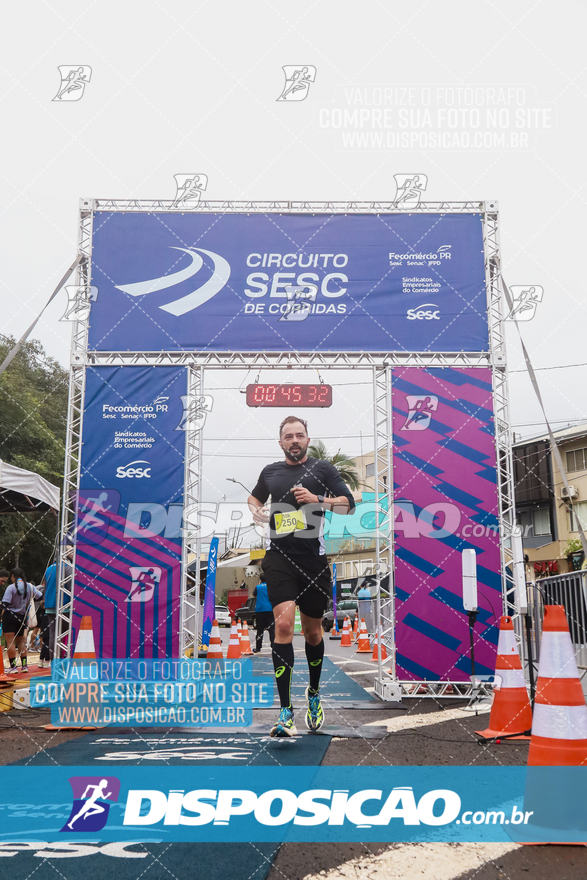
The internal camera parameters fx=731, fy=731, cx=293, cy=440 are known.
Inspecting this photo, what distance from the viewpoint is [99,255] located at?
31.5ft

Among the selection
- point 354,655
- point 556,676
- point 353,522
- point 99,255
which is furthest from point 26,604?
point 353,522

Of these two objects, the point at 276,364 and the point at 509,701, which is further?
the point at 276,364

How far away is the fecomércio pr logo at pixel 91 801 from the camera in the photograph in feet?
9.84

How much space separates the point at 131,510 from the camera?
916 cm

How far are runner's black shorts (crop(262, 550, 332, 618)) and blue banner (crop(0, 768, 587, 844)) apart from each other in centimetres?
150

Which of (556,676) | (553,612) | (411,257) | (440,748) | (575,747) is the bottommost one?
(440,748)

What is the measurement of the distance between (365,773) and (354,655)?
12.6m

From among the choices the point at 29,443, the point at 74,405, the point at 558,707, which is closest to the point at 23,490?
the point at 74,405

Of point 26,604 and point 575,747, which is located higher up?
point 26,604

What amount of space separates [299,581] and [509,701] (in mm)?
1859

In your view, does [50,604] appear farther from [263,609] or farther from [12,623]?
[263,609]

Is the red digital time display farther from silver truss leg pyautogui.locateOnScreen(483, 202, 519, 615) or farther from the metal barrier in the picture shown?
the metal barrier

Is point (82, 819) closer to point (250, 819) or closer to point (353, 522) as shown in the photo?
point (250, 819)

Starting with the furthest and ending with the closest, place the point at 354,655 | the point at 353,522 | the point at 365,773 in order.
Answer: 1. the point at 353,522
2. the point at 354,655
3. the point at 365,773
